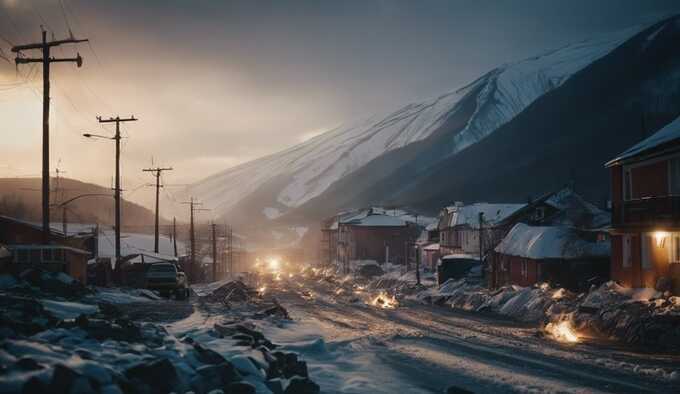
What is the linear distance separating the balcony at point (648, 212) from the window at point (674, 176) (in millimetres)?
588

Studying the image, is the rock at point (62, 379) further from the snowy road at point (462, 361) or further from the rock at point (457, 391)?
the rock at point (457, 391)

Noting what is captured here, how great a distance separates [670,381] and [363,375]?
7.67 meters

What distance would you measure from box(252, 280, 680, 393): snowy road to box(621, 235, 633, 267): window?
9943 mm

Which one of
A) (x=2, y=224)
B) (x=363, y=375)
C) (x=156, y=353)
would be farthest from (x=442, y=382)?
(x=2, y=224)

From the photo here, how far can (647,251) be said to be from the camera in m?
32.0

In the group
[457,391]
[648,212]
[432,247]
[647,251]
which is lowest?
[432,247]

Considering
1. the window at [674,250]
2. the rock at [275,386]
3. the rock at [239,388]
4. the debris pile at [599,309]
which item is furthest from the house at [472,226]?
the rock at [239,388]

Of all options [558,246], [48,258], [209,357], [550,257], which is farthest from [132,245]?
[209,357]

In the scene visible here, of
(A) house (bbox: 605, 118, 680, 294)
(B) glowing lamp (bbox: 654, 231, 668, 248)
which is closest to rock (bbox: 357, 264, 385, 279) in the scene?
(A) house (bbox: 605, 118, 680, 294)

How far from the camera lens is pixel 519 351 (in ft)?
65.6

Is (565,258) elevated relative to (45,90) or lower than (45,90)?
lower

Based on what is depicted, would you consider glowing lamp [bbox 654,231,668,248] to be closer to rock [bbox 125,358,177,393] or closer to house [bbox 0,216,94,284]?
rock [bbox 125,358,177,393]

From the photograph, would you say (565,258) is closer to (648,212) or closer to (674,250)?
(648,212)

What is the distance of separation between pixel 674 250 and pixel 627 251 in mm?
5281
